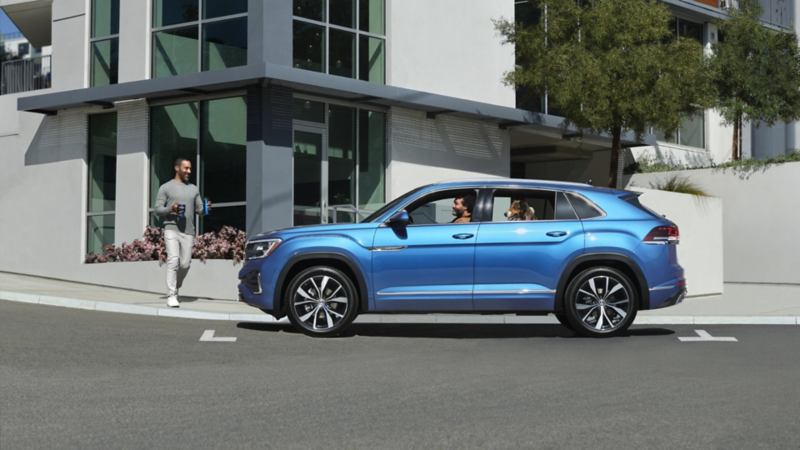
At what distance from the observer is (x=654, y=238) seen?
10609 millimetres

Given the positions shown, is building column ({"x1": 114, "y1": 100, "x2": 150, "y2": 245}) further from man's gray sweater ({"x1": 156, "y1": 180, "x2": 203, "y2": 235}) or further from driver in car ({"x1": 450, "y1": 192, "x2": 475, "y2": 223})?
driver in car ({"x1": 450, "y1": 192, "x2": 475, "y2": 223})

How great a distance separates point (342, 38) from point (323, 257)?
346 inches

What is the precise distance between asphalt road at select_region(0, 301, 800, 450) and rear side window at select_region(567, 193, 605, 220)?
1.39 metres

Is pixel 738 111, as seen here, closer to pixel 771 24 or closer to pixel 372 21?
pixel 771 24

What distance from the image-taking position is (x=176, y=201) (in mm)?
13539

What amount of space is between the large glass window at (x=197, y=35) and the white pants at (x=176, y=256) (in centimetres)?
488

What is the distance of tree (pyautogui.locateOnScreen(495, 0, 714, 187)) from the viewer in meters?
18.1

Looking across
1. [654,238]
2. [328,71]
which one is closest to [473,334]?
[654,238]

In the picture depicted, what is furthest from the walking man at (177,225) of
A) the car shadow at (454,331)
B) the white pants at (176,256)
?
the car shadow at (454,331)

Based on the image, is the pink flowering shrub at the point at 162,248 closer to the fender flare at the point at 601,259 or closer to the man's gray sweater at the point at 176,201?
the man's gray sweater at the point at 176,201

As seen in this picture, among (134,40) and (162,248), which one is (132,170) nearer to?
(162,248)

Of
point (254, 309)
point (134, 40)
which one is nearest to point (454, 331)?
point (254, 309)

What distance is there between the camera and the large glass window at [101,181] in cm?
1912

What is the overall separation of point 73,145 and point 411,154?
6.82m
